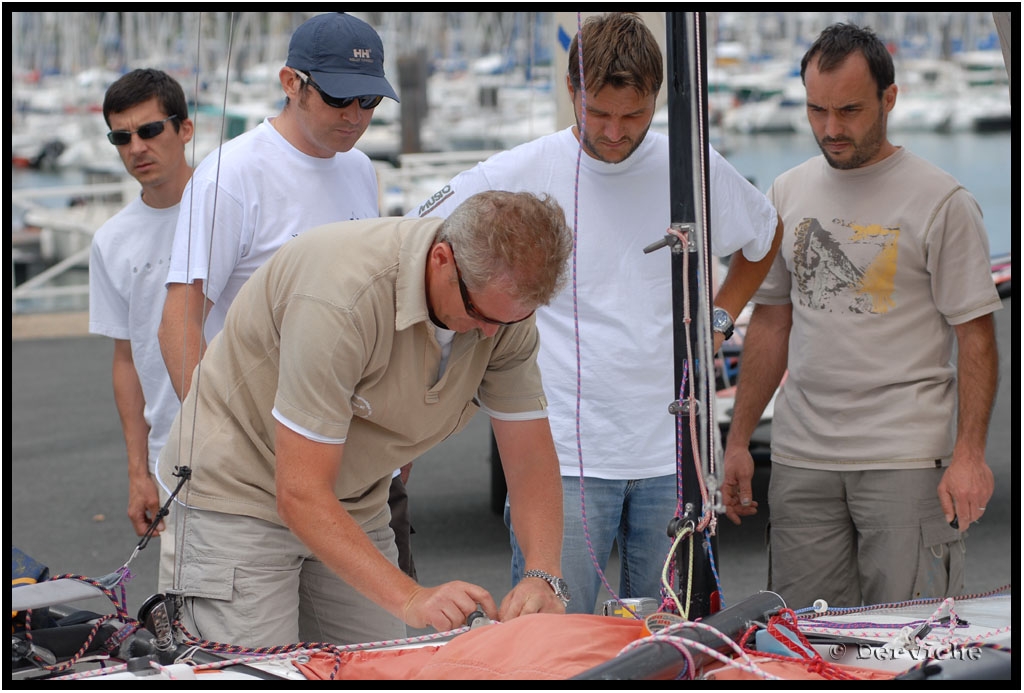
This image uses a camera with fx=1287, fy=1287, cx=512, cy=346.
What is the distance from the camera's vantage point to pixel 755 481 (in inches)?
252

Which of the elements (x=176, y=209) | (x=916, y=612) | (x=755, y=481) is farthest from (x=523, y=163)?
(x=755, y=481)

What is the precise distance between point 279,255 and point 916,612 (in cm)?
145

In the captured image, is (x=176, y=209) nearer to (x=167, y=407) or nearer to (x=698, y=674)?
A: (x=167, y=407)

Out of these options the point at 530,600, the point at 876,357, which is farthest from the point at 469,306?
the point at 876,357

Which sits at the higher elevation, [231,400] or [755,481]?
[231,400]

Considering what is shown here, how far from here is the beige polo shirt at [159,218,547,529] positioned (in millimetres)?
2248

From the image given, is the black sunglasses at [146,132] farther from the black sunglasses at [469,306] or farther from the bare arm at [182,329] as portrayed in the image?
the black sunglasses at [469,306]

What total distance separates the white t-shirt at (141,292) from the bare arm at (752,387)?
153 cm

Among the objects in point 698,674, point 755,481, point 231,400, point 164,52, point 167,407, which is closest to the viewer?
point 698,674

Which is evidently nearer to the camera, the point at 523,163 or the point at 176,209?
the point at 523,163

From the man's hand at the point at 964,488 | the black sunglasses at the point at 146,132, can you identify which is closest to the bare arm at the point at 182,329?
the black sunglasses at the point at 146,132

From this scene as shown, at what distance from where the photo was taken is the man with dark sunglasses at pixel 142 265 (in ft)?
11.8

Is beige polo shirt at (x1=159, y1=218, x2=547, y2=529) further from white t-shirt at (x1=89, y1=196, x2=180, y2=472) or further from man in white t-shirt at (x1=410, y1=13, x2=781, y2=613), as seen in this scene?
white t-shirt at (x1=89, y1=196, x2=180, y2=472)

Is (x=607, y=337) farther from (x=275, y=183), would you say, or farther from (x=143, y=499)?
(x=143, y=499)
